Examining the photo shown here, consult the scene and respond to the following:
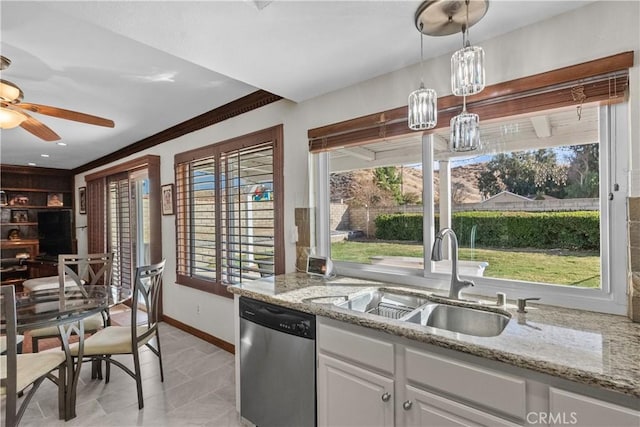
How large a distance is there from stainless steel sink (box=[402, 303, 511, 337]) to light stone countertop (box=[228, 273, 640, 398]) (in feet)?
0.32

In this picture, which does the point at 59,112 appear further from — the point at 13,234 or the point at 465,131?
the point at 13,234

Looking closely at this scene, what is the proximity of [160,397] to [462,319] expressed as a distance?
2.26 metres

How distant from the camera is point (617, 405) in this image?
923 mm

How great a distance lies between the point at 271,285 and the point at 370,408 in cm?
97

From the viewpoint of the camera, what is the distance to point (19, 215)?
607 cm

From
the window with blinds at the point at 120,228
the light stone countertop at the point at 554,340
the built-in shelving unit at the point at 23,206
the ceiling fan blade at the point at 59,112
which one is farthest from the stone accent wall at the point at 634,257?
the built-in shelving unit at the point at 23,206

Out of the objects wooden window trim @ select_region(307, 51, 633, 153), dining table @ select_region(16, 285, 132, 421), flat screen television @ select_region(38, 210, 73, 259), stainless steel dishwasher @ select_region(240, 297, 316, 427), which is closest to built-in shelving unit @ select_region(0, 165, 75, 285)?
flat screen television @ select_region(38, 210, 73, 259)

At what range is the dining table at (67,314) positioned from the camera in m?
2.00

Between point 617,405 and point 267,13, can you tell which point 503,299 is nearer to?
point 617,405

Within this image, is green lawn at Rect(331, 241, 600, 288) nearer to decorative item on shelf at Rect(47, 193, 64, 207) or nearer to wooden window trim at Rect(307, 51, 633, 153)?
wooden window trim at Rect(307, 51, 633, 153)

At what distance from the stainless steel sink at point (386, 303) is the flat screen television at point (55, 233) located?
6.60m

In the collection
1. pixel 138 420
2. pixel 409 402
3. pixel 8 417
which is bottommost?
pixel 138 420

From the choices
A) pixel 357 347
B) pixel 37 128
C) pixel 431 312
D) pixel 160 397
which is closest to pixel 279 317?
pixel 357 347

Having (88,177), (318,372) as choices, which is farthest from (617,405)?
(88,177)
